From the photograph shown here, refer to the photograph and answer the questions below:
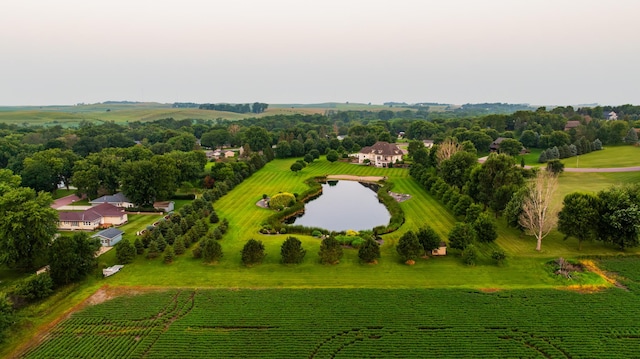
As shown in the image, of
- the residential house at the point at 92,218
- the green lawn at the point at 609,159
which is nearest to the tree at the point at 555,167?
the green lawn at the point at 609,159

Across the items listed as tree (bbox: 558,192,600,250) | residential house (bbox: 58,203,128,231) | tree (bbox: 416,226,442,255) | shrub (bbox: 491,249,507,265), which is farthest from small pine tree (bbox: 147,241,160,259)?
tree (bbox: 558,192,600,250)

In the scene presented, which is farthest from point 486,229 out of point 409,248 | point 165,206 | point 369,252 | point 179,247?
point 165,206

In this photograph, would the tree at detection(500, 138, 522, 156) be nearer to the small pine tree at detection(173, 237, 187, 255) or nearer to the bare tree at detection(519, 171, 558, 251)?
the bare tree at detection(519, 171, 558, 251)

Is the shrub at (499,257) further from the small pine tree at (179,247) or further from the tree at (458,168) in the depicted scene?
the small pine tree at (179,247)

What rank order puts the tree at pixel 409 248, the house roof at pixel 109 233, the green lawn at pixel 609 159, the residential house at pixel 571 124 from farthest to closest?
the residential house at pixel 571 124
the green lawn at pixel 609 159
the house roof at pixel 109 233
the tree at pixel 409 248

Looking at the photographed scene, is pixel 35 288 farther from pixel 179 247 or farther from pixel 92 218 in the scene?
pixel 92 218

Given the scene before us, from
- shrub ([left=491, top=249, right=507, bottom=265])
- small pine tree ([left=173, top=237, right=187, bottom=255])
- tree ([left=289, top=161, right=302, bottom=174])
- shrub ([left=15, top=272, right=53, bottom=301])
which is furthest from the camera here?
tree ([left=289, top=161, right=302, bottom=174])

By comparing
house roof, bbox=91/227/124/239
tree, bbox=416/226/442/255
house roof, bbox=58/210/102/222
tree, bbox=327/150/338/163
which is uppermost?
tree, bbox=327/150/338/163
